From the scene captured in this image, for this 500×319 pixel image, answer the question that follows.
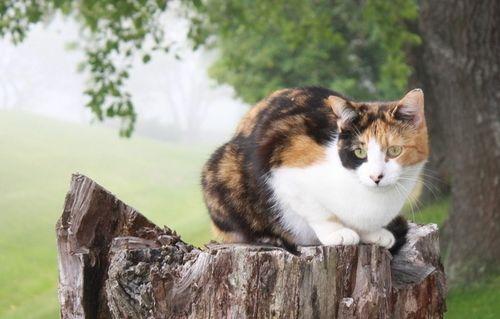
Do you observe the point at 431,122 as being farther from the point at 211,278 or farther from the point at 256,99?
the point at 211,278

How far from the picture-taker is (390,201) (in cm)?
390

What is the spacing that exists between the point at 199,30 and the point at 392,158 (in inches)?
304

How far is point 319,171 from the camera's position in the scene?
3898 millimetres

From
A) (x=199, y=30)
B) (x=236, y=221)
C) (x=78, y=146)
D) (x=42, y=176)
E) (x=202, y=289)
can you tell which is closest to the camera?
(x=202, y=289)

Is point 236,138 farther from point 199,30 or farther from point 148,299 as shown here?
point 199,30

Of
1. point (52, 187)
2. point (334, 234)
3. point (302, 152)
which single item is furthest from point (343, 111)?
point (52, 187)

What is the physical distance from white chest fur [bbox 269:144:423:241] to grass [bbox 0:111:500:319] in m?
0.89

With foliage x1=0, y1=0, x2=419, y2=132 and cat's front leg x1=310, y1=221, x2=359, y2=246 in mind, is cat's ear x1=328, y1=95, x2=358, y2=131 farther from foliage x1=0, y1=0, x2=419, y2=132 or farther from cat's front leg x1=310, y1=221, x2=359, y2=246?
foliage x1=0, y1=0, x2=419, y2=132

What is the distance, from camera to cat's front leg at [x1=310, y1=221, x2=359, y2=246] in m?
3.87

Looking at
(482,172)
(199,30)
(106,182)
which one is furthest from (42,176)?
(482,172)

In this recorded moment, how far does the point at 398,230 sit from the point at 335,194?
33.1 inches

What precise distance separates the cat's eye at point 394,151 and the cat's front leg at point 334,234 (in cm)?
46

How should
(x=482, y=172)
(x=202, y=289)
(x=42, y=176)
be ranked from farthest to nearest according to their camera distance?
1. (x=42, y=176)
2. (x=482, y=172)
3. (x=202, y=289)

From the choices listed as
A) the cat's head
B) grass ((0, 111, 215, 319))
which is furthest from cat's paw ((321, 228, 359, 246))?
grass ((0, 111, 215, 319))
